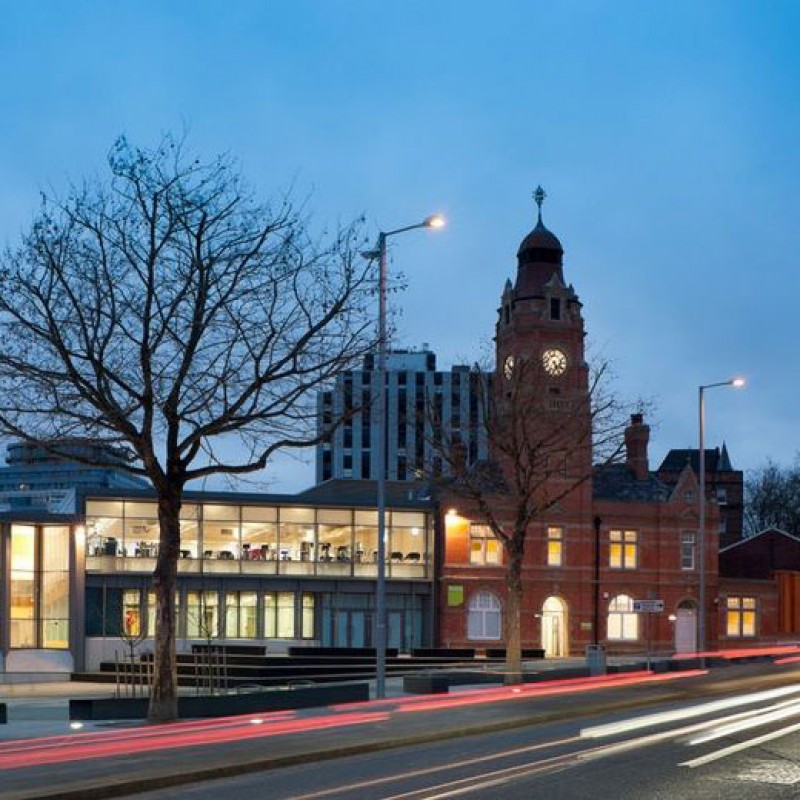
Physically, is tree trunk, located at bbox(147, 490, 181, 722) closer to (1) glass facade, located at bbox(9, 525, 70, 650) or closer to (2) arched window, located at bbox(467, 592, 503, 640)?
(1) glass facade, located at bbox(9, 525, 70, 650)

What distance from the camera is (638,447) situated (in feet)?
235

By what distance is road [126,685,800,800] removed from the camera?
15.9m

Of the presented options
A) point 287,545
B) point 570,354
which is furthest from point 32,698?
point 570,354

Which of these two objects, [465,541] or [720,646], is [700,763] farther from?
[720,646]

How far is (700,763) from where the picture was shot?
1852 centimetres

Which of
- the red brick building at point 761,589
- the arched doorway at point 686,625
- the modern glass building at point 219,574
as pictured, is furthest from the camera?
the red brick building at point 761,589

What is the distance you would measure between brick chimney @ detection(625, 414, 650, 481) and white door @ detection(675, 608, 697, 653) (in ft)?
24.3

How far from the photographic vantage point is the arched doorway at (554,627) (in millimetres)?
64125

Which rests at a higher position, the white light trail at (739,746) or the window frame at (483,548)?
the window frame at (483,548)

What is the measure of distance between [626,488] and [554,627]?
29.6 feet

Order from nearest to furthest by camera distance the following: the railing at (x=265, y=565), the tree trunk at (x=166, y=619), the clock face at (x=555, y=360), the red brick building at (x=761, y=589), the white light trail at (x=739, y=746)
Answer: the white light trail at (x=739, y=746) → the tree trunk at (x=166, y=619) → the railing at (x=265, y=565) → the clock face at (x=555, y=360) → the red brick building at (x=761, y=589)

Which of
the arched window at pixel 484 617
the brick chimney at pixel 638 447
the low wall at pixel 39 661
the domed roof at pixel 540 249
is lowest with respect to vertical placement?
the low wall at pixel 39 661

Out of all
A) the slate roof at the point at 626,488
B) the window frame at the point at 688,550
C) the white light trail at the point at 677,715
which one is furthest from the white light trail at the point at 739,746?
the slate roof at the point at 626,488

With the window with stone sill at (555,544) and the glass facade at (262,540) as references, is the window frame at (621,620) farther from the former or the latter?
the glass facade at (262,540)
